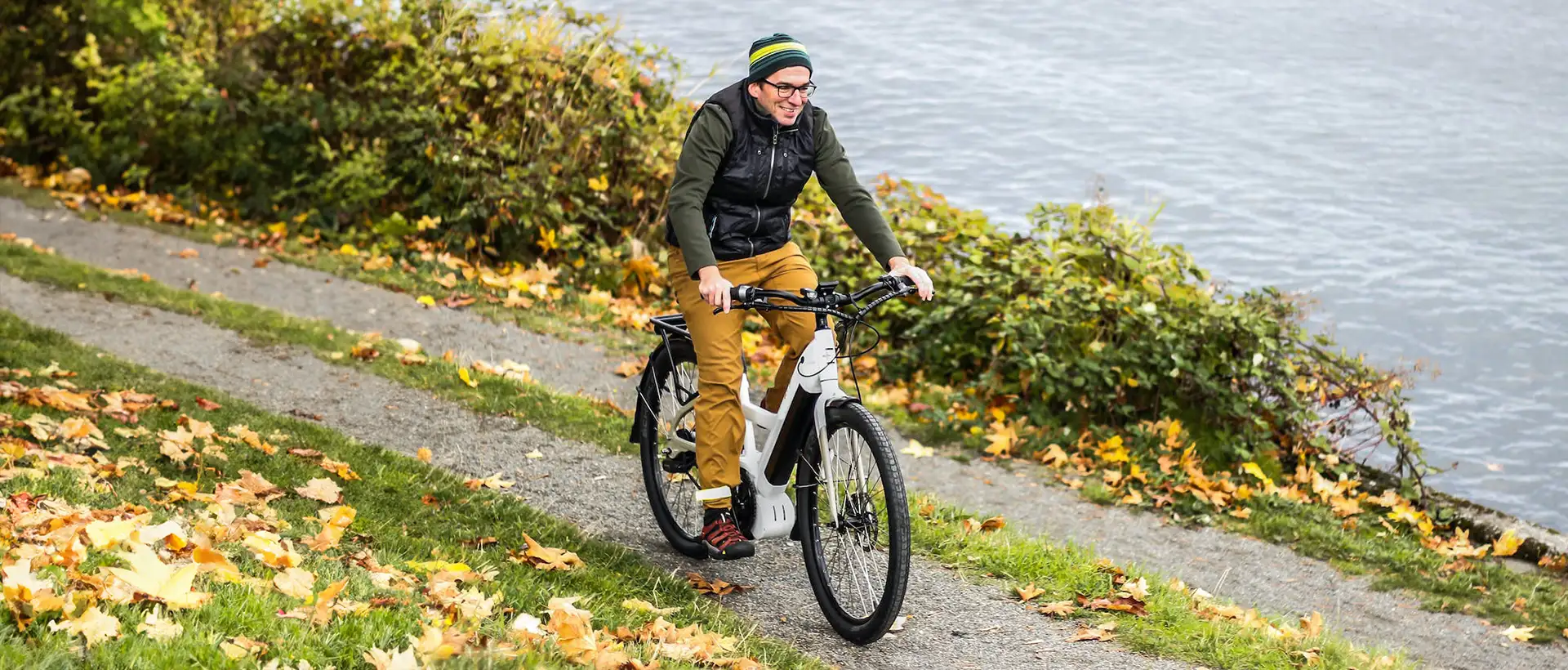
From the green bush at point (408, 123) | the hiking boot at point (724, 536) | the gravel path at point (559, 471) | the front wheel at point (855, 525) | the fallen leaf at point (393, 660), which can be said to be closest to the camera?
the fallen leaf at point (393, 660)

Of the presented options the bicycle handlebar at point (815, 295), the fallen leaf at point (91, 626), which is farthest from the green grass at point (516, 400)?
the fallen leaf at point (91, 626)

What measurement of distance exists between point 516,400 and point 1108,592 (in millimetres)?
3559

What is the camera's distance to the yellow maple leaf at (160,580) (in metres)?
3.56

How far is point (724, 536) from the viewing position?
5375 mm

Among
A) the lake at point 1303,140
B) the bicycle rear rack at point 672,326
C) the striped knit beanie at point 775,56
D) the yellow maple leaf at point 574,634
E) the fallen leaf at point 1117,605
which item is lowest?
the yellow maple leaf at point 574,634

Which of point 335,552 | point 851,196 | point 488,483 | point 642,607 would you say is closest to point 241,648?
point 335,552

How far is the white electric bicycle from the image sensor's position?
4.69 metres

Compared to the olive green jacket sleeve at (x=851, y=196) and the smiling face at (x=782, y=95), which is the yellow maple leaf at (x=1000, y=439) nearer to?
the olive green jacket sleeve at (x=851, y=196)

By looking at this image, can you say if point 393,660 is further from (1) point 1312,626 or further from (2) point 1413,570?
(2) point 1413,570

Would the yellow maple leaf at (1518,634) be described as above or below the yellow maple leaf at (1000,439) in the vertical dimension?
below

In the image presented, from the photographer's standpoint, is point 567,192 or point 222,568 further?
point 567,192

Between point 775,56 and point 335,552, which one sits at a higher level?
point 775,56

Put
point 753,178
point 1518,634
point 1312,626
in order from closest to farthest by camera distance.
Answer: point 753,178 < point 1312,626 < point 1518,634

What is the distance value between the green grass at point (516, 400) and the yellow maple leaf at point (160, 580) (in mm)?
3206
